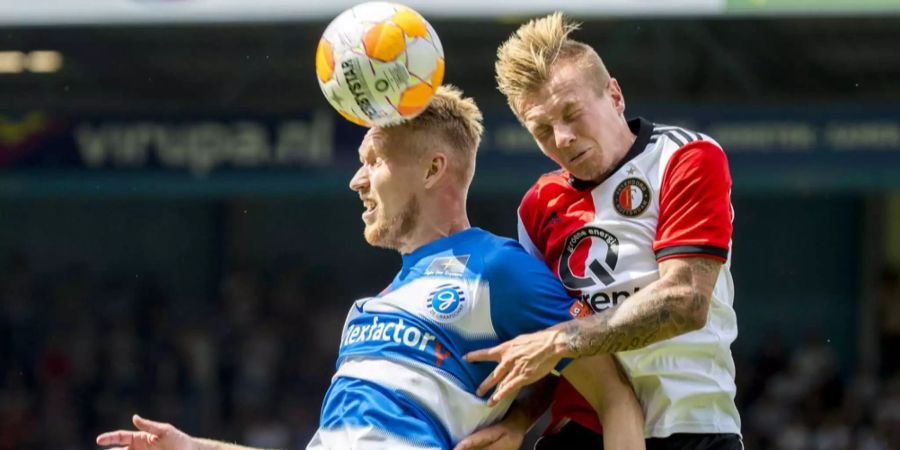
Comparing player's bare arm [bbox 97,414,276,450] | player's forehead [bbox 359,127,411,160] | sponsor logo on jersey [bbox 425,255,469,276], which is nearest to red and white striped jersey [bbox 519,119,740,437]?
sponsor logo on jersey [bbox 425,255,469,276]

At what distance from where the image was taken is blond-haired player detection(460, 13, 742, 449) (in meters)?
4.02

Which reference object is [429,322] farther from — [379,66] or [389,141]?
[379,66]

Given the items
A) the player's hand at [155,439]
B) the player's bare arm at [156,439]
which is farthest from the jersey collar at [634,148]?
the player's hand at [155,439]

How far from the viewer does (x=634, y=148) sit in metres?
4.37

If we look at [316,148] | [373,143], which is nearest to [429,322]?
[373,143]

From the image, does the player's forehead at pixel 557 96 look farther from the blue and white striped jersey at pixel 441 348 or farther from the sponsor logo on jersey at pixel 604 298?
the sponsor logo on jersey at pixel 604 298

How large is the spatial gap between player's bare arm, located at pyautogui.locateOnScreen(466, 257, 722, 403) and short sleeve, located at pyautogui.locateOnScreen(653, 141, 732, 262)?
9 cm

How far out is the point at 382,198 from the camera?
4414 millimetres

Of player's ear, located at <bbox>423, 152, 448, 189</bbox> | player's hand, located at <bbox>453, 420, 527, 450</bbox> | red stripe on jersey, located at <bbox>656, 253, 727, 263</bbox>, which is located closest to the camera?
red stripe on jersey, located at <bbox>656, 253, 727, 263</bbox>

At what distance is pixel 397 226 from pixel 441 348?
0.43 meters

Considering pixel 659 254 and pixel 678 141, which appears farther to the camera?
pixel 678 141

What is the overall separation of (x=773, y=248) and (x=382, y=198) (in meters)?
A: 12.1

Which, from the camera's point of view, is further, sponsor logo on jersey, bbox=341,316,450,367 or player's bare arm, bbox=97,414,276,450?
player's bare arm, bbox=97,414,276,450

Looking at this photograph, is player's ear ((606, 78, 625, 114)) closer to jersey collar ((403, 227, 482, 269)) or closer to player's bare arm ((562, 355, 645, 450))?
jersey collar ((403, 227, 482, 269))
